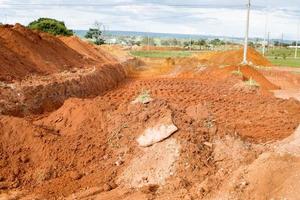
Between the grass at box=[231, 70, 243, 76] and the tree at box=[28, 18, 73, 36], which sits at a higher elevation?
the tree at box=[28, 18, 73, 36]

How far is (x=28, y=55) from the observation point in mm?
24703

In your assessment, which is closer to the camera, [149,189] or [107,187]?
[149,189]

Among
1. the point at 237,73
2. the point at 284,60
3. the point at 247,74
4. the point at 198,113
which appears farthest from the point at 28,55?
the point at 284,60

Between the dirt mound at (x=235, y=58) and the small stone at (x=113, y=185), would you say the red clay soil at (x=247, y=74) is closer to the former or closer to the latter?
the dirt mound at (x=235, y=58)

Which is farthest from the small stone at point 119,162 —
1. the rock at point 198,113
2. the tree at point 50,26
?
the tree at point 50,26

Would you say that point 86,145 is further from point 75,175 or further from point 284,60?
point 284,60

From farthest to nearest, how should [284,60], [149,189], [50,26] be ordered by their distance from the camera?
[284,60] < [50,26] < [149,189]

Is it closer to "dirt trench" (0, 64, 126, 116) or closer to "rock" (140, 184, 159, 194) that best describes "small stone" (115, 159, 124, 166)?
"rock" (140, 184, 159, 194)

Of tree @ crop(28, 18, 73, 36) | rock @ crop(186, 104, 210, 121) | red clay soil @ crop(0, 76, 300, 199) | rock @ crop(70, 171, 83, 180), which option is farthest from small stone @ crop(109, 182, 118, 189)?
tree @ crop(28, 18, 73, 36)

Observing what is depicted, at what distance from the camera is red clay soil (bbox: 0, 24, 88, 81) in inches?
840

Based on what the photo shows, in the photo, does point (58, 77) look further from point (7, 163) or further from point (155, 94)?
point (7, 163)

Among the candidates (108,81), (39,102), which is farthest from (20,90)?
(108,81)

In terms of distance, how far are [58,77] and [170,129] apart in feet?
37.5

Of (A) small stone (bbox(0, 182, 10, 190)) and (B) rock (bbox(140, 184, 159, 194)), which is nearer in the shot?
(B) rock (bbox(140, 184, 159, 194))
